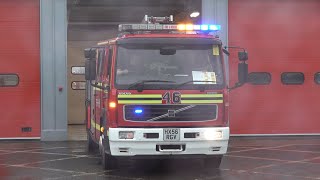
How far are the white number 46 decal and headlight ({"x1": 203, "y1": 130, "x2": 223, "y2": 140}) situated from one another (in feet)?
2.45

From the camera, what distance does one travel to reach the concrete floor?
32.1 feet

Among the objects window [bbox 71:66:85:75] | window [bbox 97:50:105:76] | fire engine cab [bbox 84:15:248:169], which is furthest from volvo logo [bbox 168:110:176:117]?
window [bbox 71:66:85:75]

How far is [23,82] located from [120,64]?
6.63m

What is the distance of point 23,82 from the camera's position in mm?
15289

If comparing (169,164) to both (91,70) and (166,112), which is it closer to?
(166,112)

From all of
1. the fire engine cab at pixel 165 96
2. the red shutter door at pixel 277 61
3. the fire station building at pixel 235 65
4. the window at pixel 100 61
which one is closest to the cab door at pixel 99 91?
the window at pixel 100 61

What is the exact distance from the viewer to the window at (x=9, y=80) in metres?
15.2

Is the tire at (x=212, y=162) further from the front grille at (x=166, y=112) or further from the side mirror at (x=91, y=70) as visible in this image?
the side mirror at (x=91, y=70)

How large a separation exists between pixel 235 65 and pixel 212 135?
6551mm

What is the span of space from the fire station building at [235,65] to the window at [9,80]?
0.07 ft

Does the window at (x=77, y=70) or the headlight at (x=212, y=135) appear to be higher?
the window at (x=77, y=70)

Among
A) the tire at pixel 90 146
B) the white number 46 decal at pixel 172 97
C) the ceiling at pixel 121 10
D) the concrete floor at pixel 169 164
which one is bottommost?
the concrete floor at pixel 169 164

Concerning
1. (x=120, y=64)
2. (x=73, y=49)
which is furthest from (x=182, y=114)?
(x=73, y=49)

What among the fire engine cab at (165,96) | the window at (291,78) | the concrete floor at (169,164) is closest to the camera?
the fire engine cab at (165,96)
